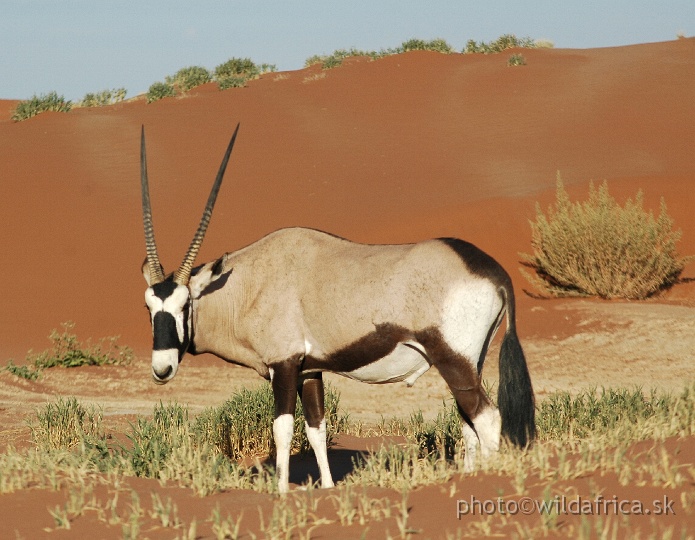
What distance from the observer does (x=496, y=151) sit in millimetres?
26375

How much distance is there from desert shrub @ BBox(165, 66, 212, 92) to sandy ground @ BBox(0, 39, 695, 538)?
214 cm

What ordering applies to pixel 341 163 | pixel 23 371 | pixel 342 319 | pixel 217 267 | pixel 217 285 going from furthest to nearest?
1. pixel 341 163
2. pixel 23 371
3. pixel 217 285
4. pixel 217 267
5. pixel 342 319

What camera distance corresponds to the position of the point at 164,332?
22.4 feet

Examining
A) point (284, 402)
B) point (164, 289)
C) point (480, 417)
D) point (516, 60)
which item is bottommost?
point (480, 417)

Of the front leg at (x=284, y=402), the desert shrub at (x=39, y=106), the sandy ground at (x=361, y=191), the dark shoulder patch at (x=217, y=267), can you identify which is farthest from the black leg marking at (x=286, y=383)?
the desert shrub at (x=39, y=106)

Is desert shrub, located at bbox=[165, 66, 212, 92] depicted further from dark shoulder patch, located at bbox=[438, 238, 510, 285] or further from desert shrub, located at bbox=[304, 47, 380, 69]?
dark shoulder patch, located at bbox=[438, 238, 510, 285]

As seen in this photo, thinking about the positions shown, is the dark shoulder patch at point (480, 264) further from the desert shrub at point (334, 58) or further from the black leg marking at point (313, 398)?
the desert shrub at point (334, 58)

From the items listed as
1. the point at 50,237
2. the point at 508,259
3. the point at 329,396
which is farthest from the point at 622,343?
the point at 50,237

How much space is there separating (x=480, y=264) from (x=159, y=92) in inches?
1147

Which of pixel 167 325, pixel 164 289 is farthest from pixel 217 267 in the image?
pixel 167 325

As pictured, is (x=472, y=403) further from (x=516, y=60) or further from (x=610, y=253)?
(x=516, y=60)

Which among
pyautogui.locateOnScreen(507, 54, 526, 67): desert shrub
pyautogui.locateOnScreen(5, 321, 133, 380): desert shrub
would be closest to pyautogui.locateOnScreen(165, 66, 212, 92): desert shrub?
pyautogui.locateOnScreen(507, 54, 526, 67): desert shrub

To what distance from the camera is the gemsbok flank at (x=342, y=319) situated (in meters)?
6.47

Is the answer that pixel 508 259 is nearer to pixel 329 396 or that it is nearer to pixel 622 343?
pixel 622 343
